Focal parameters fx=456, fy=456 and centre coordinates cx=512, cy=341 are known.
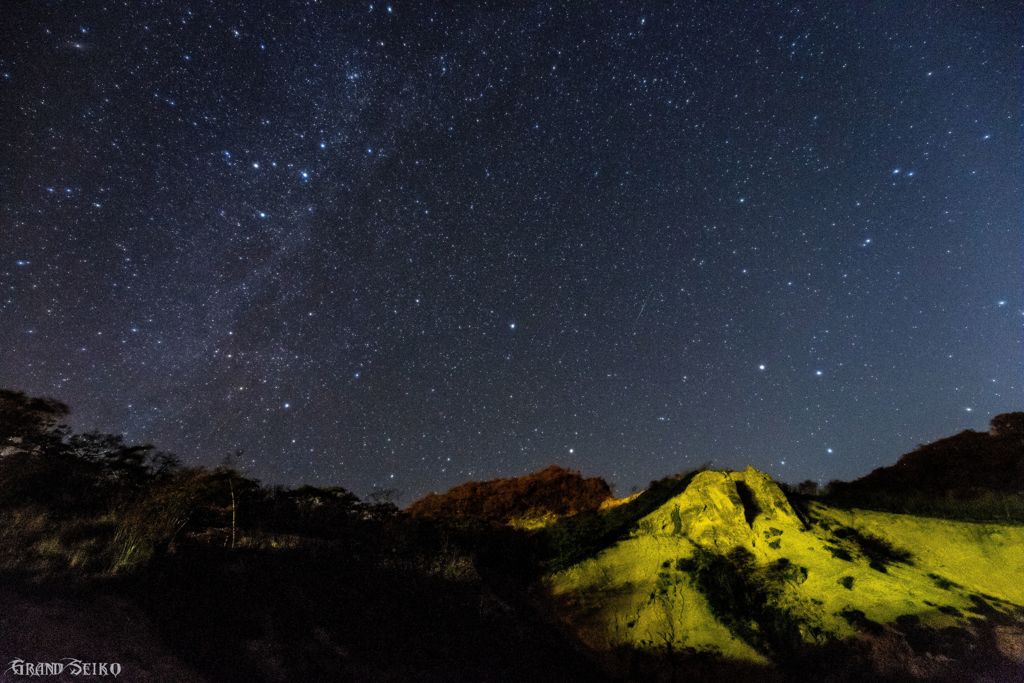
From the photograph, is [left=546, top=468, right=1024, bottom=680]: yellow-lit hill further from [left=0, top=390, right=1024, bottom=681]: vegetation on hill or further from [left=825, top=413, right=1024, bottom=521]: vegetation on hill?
[left=825, top=413, right=1024, bottom=521]: vegetation on hill

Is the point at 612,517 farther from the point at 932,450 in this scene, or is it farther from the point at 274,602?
the point at 932,450

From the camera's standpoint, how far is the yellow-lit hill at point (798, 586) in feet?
39.4

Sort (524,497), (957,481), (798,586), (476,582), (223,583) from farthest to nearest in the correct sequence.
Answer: (524,497) → (957,481) → (476,582) → (798,586) → (223,583)

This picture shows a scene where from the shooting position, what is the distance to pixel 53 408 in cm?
1636

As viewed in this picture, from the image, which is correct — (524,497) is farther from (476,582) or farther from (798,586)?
(798,586)

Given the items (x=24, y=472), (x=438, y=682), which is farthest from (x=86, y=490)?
(x=438, y=682)

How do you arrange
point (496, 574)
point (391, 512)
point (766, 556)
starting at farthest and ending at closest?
1. point (391, 512)
2. point (496, 574)
3. point (766, 556)

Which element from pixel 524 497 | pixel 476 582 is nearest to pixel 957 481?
pixel 524 497

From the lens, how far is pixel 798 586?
46.4ft

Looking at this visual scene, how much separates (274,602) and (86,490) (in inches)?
339

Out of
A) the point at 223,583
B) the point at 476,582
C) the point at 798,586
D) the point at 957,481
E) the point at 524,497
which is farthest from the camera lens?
the point at 524,497

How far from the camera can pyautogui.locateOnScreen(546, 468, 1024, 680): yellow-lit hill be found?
12.0m

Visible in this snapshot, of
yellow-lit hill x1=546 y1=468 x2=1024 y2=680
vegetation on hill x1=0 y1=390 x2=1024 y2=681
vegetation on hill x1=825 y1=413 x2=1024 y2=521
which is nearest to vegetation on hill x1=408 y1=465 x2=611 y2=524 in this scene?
vegetation on hill x1=0 y1=390 x2=1024 y2=681

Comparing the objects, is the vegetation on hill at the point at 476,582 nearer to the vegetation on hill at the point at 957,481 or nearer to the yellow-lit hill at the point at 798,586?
the yellow-lit hill at the point at 798,586
